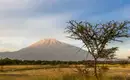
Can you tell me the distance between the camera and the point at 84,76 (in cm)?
2255

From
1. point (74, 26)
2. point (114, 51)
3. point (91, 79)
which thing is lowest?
point (91, 79)

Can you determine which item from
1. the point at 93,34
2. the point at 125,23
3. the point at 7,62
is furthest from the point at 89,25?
the point at 7,62

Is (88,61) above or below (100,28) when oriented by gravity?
below

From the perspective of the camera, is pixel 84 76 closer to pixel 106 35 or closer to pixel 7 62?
pixel 106 35

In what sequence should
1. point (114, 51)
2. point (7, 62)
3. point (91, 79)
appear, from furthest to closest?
point (7, 62)
point (114, 51)
point (91, 79)

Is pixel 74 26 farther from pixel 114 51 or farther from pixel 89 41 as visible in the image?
pixel 114 51

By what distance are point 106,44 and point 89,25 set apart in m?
1.60

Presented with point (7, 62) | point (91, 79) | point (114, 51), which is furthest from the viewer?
point (7, 62)

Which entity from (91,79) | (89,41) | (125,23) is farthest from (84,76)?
(125,23)

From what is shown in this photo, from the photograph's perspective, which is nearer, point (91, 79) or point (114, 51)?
point (91, 79)

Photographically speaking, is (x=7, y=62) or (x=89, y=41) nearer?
(x=89, y=41)

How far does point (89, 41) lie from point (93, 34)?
52 cm

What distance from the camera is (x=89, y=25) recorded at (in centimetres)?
2328

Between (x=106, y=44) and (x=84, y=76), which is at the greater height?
(x=106, y=44)
